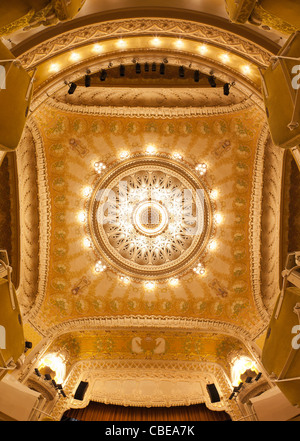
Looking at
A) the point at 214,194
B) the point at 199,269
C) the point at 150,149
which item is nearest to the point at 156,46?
the point at 150,149

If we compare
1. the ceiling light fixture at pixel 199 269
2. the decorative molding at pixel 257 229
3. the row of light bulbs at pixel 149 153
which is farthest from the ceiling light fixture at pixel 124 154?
the ceiling light fixture at pixel 199 269

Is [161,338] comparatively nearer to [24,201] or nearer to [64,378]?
[64,378]

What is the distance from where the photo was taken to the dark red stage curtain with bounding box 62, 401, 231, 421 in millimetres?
7305

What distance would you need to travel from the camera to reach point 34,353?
7.47 m

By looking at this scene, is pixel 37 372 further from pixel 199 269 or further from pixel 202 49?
pixel 202 49

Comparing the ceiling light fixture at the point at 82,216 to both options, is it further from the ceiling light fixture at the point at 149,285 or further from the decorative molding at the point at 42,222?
the ceiling light fixture at the point at 149,285

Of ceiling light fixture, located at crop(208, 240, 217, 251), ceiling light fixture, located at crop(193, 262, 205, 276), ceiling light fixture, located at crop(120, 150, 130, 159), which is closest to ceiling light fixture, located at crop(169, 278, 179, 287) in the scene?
ceiling light fixture, located at crop(193, 262, 205, 276)

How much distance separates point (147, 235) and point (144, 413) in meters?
5.23

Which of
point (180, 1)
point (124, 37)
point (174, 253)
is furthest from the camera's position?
point (174, 253)

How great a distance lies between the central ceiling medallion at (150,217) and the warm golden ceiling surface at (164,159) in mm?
327

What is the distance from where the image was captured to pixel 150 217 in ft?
30.4

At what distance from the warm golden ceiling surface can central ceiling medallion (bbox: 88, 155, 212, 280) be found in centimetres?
33

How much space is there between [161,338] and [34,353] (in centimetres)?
393

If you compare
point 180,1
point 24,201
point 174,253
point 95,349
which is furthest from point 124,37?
point 95,349
